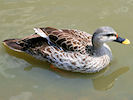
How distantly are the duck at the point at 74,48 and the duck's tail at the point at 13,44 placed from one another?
0.31m

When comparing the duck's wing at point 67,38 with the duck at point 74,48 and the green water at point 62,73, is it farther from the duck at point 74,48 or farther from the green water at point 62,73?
the green water at point 62,73

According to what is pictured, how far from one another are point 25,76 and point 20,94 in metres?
0.65

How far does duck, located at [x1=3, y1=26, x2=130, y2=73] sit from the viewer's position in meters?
7.17

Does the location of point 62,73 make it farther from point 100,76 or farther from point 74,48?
point 100,76

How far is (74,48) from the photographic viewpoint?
23.5ft

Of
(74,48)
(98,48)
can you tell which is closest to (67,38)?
(74,48)

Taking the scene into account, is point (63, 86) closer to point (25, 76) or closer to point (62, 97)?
point (62, 97)

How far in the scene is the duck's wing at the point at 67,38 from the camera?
718cm

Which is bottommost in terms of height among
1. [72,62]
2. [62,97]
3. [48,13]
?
[62,97]

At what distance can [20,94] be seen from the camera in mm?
6961

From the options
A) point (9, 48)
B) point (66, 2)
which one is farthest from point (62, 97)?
point (66, 2)

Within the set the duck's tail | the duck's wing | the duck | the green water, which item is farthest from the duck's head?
the duck's tail

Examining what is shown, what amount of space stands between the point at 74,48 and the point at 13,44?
1.97 m

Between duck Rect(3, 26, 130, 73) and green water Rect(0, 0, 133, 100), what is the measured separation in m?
0.29
